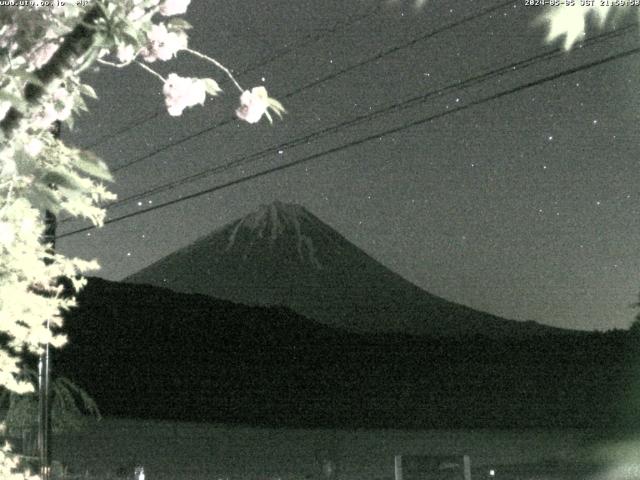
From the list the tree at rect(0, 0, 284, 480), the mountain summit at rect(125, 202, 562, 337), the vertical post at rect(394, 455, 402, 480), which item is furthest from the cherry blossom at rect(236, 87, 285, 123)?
the mountain summit at rect(125, 202, 562, 337)

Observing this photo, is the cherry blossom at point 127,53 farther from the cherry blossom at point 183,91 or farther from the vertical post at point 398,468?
the vertical post at point 398,468

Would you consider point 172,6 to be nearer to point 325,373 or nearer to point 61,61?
point 61,61

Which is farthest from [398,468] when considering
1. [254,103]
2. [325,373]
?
[325,373]

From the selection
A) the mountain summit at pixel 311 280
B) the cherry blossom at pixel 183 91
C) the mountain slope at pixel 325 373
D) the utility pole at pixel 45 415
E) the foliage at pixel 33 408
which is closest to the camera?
the cherry blossom at pixel 183 91

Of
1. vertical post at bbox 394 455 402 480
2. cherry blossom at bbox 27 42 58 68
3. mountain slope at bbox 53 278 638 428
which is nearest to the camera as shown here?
cherry blossom at bbox 27 42 58 68

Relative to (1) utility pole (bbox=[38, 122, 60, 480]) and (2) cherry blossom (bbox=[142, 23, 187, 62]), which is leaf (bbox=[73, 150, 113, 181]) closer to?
(2) cherry blossom (bbox=[142, 23, 187, 62])

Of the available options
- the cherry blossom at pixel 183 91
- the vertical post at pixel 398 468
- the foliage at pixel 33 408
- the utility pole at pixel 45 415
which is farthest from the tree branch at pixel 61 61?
the foliage at pixel 33 408
